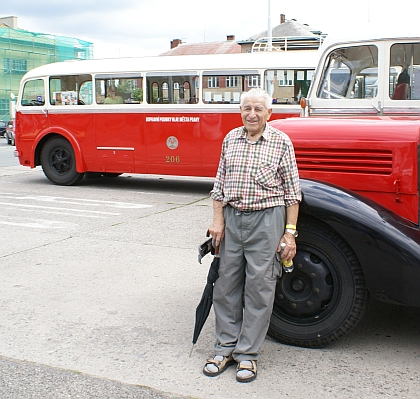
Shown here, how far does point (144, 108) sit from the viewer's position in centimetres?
1241

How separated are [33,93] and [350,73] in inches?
379

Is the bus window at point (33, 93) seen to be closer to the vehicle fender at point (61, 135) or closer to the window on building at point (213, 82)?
the vehicle fender at point (61, 135)

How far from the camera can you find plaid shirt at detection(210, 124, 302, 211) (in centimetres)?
380

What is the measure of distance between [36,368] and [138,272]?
2.39 metres

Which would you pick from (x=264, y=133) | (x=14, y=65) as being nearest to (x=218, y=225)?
(x=264, y=133)

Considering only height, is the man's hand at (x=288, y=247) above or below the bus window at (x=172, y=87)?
below

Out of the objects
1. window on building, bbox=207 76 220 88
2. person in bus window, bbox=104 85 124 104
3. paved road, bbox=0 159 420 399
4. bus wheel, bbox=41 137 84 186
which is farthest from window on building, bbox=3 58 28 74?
paved road, bbox=0 159 420 399

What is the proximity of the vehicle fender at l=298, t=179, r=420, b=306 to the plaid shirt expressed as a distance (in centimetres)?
24

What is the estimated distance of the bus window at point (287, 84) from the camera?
37.1 feet

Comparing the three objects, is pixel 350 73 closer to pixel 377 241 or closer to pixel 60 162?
pixel 377 241

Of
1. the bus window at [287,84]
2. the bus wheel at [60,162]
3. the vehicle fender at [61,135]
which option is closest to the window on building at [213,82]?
the bus window at [287,84]

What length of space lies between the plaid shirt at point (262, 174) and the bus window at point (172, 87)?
8.32m

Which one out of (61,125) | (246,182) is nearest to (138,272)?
(246,182)

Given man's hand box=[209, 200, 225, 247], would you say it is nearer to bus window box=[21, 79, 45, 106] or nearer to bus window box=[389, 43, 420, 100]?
bus window box=[389, 43, 420, 100]
